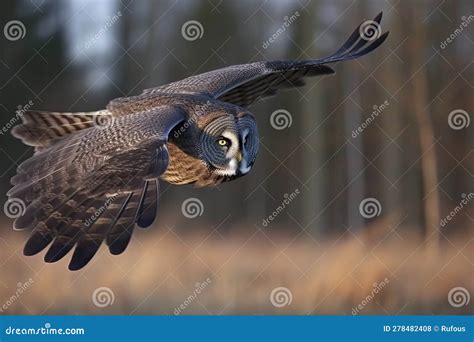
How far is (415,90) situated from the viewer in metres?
7.35

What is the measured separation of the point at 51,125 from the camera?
13.3 ft

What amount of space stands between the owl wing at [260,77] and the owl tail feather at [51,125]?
0.43 metres

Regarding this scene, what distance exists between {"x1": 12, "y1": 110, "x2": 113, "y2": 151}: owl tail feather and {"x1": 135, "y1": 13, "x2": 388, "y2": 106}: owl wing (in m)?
0.43

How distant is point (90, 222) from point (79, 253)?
0.15 m

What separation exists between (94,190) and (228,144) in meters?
0.92

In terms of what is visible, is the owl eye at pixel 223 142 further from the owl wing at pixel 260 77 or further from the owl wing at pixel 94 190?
the owl wing at pixel 260 77

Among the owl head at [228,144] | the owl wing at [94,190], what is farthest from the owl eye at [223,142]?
the owl wing at [94,190]

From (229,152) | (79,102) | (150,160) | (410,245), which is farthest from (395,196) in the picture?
(150,160)

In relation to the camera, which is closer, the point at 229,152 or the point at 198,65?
the point at 229,152

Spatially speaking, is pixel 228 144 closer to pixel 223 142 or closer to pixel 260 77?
pixel 223 142

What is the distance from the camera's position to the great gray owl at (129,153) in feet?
10.1

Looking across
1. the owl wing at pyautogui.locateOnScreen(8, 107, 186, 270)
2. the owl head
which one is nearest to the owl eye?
the owl head

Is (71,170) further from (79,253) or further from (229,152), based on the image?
(229,152)

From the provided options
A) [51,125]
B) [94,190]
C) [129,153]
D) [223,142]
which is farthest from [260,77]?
[94,190]
